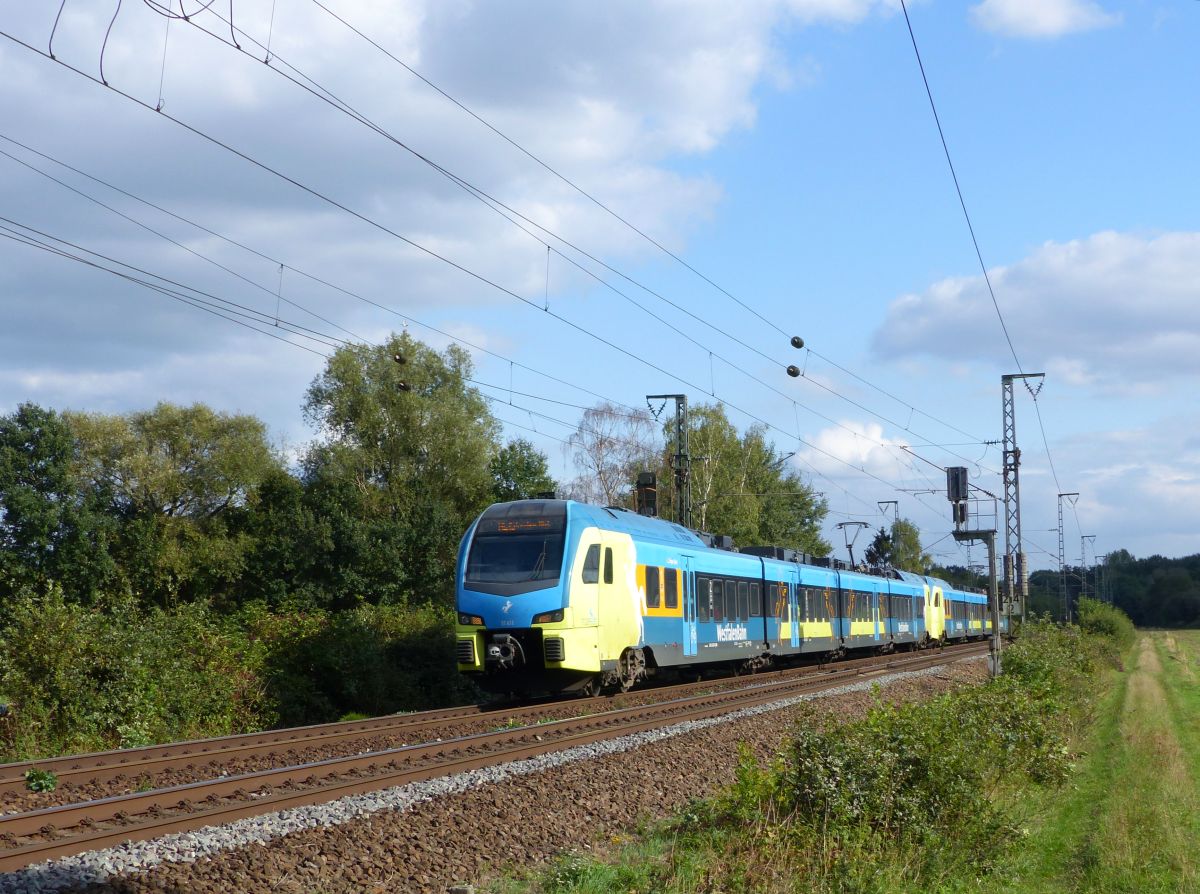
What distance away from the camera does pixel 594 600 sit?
1934 centimetres

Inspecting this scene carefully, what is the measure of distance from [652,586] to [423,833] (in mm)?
13048

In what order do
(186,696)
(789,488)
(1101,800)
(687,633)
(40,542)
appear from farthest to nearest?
1. (789,488)
2. (40,542)
3. (687,633)
4. (186,696)
5. (1101,800)

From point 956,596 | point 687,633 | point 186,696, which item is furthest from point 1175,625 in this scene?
point 186,696

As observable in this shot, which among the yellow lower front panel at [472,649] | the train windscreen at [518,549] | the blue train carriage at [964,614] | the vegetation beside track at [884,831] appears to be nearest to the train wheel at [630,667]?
the train windscreen at [518,549]

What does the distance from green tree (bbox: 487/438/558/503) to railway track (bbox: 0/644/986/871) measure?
41.8m

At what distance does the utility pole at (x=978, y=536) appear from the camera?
75.7ft

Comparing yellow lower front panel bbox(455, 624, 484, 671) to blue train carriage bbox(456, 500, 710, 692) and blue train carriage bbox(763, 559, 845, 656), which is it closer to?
blue train carriage bbox(456, 500, 710, 692)

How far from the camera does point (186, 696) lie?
18.3 m

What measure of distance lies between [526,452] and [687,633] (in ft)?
131

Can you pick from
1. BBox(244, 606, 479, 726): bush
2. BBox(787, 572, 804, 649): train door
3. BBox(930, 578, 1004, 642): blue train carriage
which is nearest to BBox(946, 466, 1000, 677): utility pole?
BBox(787, 572, 804, 649): train door

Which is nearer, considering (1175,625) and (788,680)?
(788,680)

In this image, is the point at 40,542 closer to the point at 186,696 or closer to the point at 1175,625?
the point at 186,696

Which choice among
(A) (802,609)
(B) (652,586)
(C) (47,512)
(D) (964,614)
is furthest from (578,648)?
(D) (964,614)

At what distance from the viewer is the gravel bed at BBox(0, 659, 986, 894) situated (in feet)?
24.5
